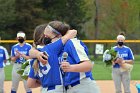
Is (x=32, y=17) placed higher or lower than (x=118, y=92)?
higher

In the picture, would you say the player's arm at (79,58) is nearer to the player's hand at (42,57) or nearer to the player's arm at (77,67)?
the player's arm at (77,67)

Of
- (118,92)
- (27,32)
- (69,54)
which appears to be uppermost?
(27,32)

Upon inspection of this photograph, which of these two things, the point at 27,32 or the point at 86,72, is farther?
the point at 27,32

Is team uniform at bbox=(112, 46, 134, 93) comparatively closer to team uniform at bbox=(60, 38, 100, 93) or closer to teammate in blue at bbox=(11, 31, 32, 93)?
teammate in blue at bbox=(11, 31, 32, 93)

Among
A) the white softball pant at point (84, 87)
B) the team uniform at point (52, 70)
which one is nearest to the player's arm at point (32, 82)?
the team uniform at point (52, 70)

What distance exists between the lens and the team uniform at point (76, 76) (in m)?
5.36

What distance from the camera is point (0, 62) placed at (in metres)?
13.7

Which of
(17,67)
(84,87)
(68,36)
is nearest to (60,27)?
(68,36)

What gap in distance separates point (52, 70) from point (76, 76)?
0.30m

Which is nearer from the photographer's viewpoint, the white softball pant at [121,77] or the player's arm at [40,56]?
the player's arm at [40,56]

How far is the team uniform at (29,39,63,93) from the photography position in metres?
5.42

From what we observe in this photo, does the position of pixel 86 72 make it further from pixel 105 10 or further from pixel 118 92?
pixel 105 10

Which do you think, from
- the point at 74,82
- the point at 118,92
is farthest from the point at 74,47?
the point at 118,92

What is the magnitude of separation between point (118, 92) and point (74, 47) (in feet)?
25.6
